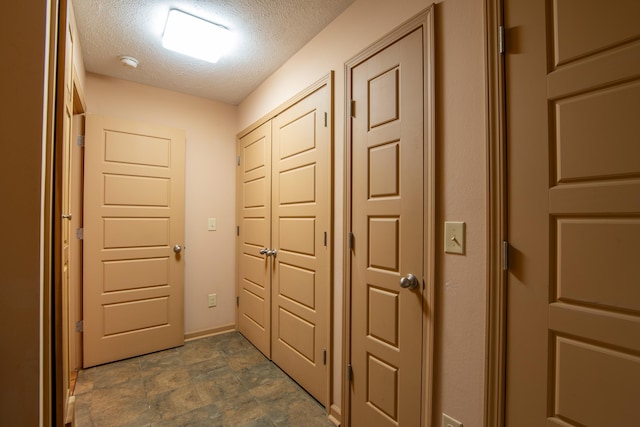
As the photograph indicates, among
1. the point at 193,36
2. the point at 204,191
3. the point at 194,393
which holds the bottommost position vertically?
the point at 194,393

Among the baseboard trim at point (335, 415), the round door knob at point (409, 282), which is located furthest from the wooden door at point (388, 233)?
the baseboard trim at point (335, 415)

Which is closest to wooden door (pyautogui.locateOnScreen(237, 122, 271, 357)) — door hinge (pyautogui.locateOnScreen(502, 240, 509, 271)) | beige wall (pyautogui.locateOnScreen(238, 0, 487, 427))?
beige wall (pyautogui.locateOnScreen(238, 0, 487, 427))

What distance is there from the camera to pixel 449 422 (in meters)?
1.21

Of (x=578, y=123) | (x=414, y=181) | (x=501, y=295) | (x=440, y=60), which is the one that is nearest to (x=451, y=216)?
(x=414, y=181)

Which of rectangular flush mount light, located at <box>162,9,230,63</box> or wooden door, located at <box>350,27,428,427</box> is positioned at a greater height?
rectangular flush mount light, located at <box>162,9,230,63</box>

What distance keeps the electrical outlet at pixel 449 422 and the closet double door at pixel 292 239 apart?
2.67ft

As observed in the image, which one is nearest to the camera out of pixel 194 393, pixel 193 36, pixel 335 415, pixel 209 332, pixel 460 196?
pixel 460 196

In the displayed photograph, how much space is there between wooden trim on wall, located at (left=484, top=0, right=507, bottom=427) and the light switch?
0.38 feet

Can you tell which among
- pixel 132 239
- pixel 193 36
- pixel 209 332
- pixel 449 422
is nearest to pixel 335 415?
pixel 449 422

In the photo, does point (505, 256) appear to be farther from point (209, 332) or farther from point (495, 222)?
point (209, 332)

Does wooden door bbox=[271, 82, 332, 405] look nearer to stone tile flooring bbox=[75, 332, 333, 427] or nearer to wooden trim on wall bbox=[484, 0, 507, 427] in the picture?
stone tile flooring bbox=[75, 332, 333, 427]

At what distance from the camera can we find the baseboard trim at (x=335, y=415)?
1775 millimetres

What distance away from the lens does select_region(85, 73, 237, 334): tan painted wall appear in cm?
295

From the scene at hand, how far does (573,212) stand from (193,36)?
2.31m
